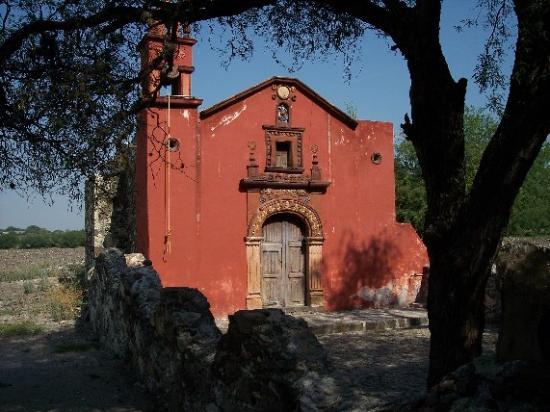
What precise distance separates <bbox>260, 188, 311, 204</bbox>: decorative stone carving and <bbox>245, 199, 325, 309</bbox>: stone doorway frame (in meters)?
0.09

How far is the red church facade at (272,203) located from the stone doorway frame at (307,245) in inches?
1.0

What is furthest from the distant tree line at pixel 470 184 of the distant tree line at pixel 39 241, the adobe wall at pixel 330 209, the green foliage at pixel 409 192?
the distant tree line at pixel 39 241

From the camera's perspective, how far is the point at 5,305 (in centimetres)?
1479

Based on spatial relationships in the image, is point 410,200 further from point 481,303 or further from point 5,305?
point 481,303

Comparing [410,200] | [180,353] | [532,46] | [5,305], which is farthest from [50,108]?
[410,200]

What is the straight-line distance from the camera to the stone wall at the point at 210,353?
10.3 feet

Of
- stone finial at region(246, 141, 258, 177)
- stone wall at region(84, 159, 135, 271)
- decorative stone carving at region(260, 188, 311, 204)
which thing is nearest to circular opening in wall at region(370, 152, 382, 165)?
decorative stone carving at region(260, 188, 311, 204)

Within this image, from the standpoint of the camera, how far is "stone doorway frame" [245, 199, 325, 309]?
12.9 meters

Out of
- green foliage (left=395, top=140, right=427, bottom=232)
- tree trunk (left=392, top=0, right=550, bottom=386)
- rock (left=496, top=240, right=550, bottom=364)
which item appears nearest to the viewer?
rock (left=496, top=240, right=550, bottom=364)

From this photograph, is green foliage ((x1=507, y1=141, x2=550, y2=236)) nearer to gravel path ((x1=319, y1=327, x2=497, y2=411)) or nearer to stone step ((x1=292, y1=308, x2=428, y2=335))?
stone step ((x1=292, y1=308, x2=428, y2=335))

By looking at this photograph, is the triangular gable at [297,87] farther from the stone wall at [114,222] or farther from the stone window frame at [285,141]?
the stone wall at [114,222]

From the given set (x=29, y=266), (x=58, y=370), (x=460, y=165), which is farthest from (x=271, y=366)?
(x=29, y=266)

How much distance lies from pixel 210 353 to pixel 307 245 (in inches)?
362

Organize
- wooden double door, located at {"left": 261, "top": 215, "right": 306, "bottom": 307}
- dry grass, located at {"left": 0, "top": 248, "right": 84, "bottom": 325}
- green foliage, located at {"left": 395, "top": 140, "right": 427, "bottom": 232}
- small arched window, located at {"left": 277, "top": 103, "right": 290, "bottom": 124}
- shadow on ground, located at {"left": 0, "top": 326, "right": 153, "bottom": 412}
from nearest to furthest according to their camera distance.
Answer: shadow on ground, located at {"left": 0, "top": 326, "right": 153, "bottom": 412}, dry grass, located at {"left": 0, "top": 248, "right": 84, "bottom": 325}, wooden double door, located at {"left": 261, "top": 215, "right": 306, "bottom": 307}, small arched window, located at {"left": 277, "top": 103, "right": 290, "bottom": 124}, green foliage, located at {"left": 395, "top": 140, "right": 427, "bottom": 232}
